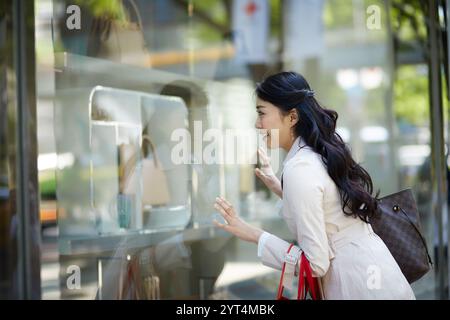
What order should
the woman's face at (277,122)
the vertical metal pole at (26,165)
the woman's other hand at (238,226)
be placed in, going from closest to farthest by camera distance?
the woman's other hand at (238,226), the woman's face at (277,122), the vertical metal pole at (26,165)

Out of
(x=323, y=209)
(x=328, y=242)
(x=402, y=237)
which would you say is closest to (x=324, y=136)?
(x=323, y=209)

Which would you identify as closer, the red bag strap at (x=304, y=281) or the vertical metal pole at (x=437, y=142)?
the red bag strap at (x=304, y=281)

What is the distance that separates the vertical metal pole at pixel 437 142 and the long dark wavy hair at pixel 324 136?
1.84 meters

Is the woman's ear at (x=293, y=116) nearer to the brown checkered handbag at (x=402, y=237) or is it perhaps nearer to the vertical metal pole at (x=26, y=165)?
the brown checkered handbag at (x=402, y=237)

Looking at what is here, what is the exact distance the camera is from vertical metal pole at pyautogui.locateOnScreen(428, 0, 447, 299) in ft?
14.9

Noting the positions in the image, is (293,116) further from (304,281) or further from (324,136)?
(304,281)

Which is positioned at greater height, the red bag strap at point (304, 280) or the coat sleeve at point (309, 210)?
the coat sleeve at point (309, 210)

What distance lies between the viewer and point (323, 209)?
2.73 m

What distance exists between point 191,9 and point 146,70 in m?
3.13

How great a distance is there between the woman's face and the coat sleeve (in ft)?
0.72

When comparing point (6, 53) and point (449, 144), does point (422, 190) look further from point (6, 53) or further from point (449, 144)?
point (6, 53)

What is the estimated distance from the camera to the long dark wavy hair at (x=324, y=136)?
8.91ft

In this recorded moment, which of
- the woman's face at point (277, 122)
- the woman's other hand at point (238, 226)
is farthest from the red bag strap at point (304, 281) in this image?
the woman's face at point (277, 122)

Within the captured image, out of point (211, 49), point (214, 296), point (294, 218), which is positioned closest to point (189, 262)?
point (214, 296)
